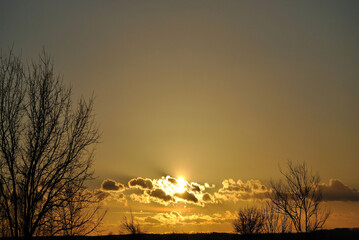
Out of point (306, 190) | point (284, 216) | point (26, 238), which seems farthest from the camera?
point (306, 190)

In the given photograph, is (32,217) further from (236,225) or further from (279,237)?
(236,225)

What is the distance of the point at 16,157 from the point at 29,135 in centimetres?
95

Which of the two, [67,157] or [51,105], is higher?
[51,105]

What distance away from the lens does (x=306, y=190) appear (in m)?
33.4

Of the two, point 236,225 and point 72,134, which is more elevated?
point 72,134

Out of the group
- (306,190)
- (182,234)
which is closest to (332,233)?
(306,190)

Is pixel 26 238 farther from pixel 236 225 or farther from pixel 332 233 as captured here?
pixel 236 225

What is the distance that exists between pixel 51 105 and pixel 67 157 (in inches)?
83.4

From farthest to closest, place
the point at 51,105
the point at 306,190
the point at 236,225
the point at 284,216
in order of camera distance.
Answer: the point at 236,225, the point at 306,190, the point at 284,216, the point at 51,105

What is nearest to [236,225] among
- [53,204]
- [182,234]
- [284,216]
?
[182,234]

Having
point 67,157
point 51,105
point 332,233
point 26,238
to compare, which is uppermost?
point 51,105

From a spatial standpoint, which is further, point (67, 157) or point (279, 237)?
point (279, 237)

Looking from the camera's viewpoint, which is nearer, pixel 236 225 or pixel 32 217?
pixel 32 217

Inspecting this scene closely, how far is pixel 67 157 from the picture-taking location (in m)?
15.0
